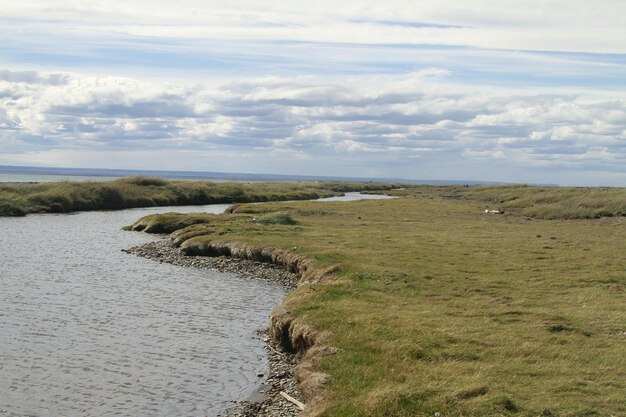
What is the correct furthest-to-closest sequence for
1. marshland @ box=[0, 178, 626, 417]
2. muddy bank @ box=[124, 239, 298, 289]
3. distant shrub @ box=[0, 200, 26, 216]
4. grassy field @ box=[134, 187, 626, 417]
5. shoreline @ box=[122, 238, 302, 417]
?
distant shrub @ box=[0, 200, 26, 216] < muddy bank @ box=[124, 239, 298, 289] < shoreline @ box=[122, 238, 302, 417] < marshland @ box=[0, 178, 626, 417] < grassy field @ box=[134, 187, 626, 417]

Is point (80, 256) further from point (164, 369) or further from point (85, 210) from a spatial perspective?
point (85, 210)

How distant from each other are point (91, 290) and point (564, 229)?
4707cm

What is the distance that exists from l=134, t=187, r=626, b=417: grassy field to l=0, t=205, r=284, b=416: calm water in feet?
12.8

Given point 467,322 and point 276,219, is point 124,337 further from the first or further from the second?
point 276,219

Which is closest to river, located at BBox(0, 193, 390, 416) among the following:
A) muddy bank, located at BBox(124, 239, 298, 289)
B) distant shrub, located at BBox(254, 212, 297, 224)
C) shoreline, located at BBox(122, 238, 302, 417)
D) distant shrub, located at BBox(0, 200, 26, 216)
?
shoreline, located at BBox(122, 238, 302, 417)

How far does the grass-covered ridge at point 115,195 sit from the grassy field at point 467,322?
56402mm

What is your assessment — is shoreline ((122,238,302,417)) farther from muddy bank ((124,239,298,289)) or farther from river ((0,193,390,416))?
river ((0,193,390,416))

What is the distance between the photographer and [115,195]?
11525 cm

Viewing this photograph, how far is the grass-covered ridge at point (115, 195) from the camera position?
322ft

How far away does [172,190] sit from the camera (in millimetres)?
132250

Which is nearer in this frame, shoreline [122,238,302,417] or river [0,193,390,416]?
shoreline [122,238,302,417]

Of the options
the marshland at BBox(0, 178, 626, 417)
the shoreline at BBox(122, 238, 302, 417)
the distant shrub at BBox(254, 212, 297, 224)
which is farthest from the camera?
the distant shrub at BBox(254, 212, 297, 224)

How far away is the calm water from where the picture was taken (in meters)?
→ 21.2

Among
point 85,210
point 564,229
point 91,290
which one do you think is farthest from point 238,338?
point 85,210
